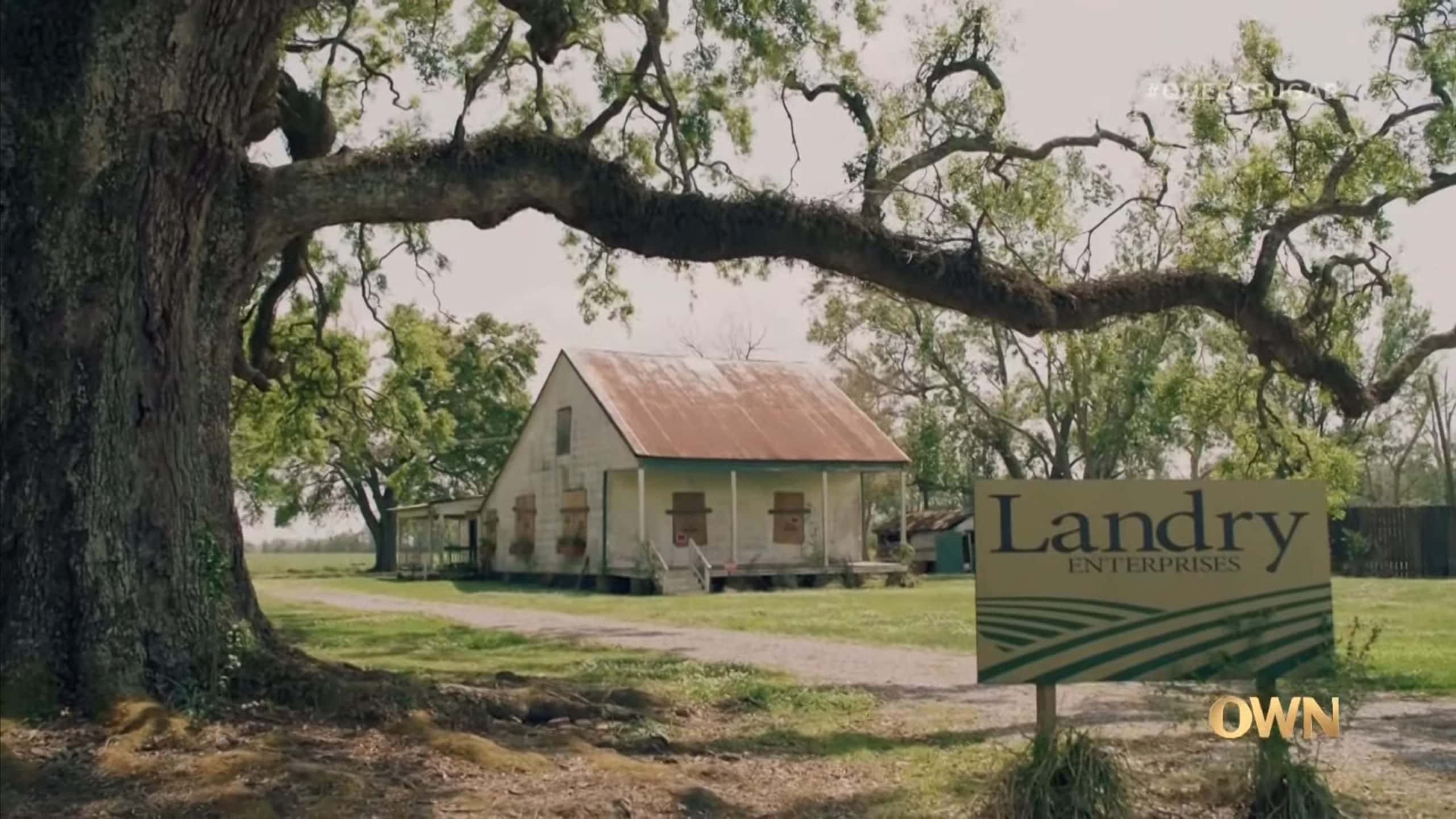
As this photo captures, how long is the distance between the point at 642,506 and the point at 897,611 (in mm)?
9769

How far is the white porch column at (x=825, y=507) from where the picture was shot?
32.1 meters

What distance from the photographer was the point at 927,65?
45.7 ft

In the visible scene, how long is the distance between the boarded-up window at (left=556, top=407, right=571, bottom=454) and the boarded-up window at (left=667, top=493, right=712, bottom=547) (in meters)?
4.02

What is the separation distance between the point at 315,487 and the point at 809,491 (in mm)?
37064

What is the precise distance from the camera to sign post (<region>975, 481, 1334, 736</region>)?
6.44 meters

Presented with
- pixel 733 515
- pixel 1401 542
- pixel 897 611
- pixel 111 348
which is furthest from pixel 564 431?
pixel 111 348

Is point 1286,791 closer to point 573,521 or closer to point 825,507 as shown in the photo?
point 825,507

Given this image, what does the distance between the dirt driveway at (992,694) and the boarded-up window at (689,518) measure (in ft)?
40.8

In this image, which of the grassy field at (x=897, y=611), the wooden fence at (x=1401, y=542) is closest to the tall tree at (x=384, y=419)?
the grassy field at (x=897, y=611)

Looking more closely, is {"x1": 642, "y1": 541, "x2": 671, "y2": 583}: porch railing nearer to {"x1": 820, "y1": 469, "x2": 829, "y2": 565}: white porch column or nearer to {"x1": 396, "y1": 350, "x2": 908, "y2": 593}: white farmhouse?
{"x1": 396, "y1": 350, "x2": 908, "y2": 593}: white farmhouse

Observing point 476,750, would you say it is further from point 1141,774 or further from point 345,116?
point 345,116

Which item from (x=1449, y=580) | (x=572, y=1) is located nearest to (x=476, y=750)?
(x=572, y=1)

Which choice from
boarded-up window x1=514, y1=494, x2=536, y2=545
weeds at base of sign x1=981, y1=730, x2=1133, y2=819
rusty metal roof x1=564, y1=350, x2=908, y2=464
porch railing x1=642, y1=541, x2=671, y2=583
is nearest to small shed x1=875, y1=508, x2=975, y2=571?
rusty metal roof x1=564, y1=350, x2=908, y2=464

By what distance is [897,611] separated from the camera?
21.4m
